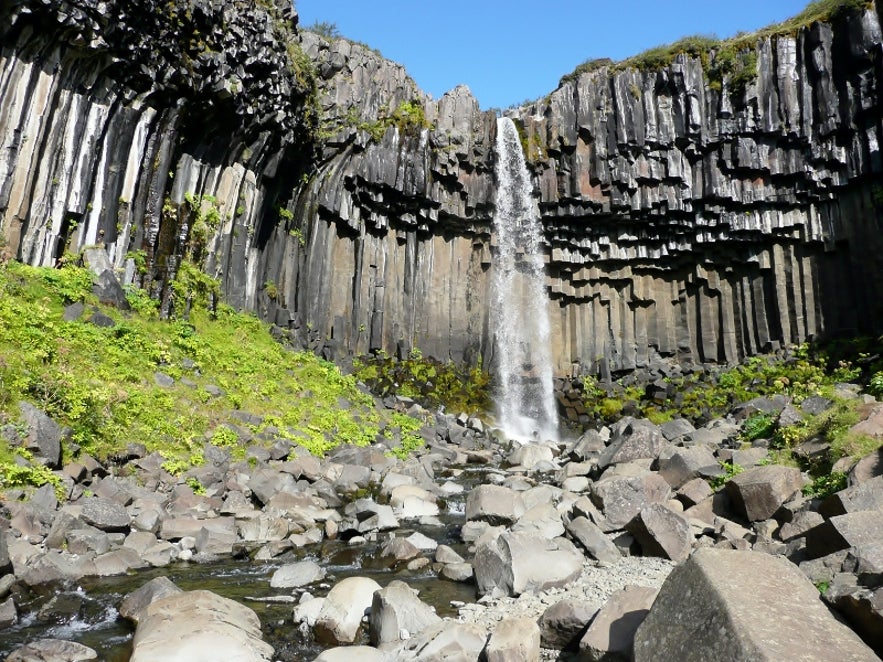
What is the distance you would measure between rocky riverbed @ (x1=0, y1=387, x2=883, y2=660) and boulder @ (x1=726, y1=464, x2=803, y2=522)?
0.03 meters

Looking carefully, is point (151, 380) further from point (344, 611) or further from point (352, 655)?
point (352, 655)

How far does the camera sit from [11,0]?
13.2 metres

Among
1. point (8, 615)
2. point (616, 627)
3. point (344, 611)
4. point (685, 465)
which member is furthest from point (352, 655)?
point (685, 465)

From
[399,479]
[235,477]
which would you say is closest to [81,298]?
[235,477]

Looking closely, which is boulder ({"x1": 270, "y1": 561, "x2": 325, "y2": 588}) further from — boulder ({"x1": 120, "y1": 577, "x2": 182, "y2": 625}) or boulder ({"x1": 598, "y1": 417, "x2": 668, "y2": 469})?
boulder ({"x1": 598, "y1": 417, "x2": 668, "y2": 469})

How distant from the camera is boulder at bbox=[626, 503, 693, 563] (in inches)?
308

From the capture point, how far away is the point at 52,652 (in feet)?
17.4

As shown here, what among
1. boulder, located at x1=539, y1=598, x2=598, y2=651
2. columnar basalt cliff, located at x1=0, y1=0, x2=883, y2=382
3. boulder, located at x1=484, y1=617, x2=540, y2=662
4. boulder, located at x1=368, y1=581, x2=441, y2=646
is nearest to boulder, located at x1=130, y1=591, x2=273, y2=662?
boulder, located at x1=368, y1=581, x2=441, y2=646

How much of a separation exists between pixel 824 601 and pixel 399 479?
921cm

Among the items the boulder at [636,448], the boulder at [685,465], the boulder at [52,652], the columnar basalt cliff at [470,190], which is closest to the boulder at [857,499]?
the boulder at [685,465]

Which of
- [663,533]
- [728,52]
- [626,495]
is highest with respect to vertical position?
[728,52]

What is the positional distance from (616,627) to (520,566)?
227 centimetres

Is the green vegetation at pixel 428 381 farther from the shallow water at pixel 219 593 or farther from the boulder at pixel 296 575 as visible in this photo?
the boulder at pixel 296 575

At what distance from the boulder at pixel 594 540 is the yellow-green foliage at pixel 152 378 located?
6.96 metres
